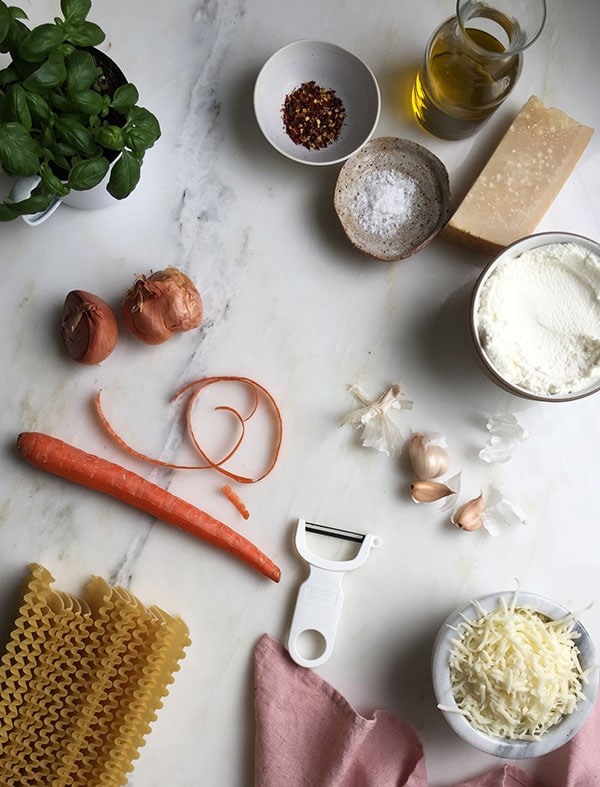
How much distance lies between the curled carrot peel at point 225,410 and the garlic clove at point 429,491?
246 millimetres

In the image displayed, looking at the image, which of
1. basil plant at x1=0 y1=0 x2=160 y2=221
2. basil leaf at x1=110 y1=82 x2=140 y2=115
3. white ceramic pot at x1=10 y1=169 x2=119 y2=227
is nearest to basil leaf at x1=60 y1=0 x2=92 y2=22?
basil plant at x1=0 y1=0 x2=160 y2=221

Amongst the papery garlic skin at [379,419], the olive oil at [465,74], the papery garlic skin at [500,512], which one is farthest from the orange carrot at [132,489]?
the olive oil at [465,74]

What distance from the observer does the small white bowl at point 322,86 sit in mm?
1464

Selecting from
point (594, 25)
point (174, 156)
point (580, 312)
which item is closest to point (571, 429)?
point (580, 312)

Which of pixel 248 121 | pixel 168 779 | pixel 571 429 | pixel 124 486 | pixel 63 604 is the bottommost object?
pixel 168 779

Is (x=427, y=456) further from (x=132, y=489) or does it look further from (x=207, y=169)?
(x=207, y=169)

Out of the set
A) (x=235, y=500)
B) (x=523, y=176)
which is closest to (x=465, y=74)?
(x=523, y=176)

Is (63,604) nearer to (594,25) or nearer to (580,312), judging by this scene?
(580,312)

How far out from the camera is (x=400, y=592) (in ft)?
4.85

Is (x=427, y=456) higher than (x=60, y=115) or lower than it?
lower

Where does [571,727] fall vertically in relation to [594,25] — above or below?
below

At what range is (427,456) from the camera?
56.6 inches

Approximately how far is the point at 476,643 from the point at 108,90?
3.38ft

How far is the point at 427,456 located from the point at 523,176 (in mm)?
503
